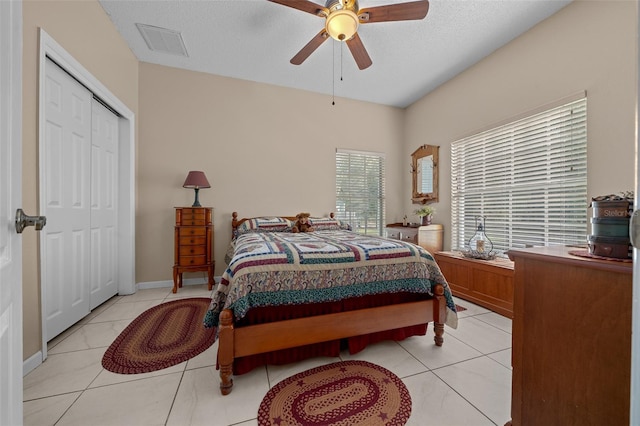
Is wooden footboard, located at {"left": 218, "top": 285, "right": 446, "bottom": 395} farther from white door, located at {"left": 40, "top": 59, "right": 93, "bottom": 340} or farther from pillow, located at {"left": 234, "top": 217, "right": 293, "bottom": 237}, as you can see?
pillow, located at {"left": 234, "top": 217, "right": 293, "bottom": 237}

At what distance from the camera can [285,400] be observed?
1370mm

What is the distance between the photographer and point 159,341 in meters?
1.96

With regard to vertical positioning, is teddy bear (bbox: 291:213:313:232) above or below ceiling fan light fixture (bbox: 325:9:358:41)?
below

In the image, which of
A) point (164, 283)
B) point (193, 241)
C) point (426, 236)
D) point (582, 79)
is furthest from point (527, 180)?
point (164, 283)

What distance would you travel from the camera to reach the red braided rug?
125 cm

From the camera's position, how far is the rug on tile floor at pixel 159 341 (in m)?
1.68

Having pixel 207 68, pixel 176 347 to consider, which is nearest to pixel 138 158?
pixel 207 68

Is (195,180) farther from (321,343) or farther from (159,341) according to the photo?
(321,343)

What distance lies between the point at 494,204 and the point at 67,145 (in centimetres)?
440

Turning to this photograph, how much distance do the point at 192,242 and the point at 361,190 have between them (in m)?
2.76

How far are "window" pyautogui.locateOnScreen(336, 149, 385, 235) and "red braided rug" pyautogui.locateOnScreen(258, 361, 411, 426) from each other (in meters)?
2.81
